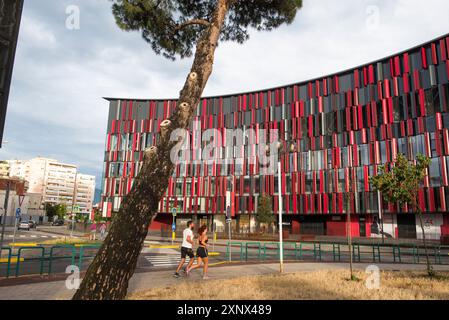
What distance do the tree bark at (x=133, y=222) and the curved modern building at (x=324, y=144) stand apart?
31.2 meters

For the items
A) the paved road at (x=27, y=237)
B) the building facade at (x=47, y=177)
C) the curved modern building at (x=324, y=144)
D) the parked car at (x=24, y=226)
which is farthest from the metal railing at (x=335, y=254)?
the building facade at (x=47, y=177)

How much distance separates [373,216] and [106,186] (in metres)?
42.1

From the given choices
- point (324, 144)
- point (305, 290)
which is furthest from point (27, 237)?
point (324, 144)

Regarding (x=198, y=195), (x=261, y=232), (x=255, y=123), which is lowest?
(x=261, y=232)

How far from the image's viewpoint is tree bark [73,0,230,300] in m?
5.69

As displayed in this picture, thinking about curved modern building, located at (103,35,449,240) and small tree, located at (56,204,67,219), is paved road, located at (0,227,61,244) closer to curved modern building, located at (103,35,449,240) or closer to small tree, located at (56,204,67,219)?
curved modern building, located at (103,35,449,240)

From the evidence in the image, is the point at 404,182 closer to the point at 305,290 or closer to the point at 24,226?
the point at 305,290

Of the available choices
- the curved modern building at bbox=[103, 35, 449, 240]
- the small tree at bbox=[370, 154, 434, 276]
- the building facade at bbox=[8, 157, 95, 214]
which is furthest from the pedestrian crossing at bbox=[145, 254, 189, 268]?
the building facade at bbox=[8, 157, 95, 214]

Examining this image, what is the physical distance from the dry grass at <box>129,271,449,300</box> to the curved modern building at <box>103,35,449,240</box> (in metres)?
27.2

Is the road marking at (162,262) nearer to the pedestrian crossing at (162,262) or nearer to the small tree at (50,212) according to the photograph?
the pedestrian crossing at (162,262)

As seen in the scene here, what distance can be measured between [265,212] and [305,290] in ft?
129

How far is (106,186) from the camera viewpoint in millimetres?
60594
